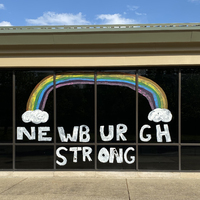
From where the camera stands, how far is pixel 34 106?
7906 millimetres

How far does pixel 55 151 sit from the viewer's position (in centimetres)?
776

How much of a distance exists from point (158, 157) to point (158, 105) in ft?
5.74

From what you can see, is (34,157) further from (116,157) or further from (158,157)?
(158,157)

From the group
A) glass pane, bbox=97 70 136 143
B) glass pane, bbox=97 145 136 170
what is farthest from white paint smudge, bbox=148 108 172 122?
glass pane, bbox=97 145 136 170

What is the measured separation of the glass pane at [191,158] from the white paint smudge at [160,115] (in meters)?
1.22

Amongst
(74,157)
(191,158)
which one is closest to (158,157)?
(191,158)

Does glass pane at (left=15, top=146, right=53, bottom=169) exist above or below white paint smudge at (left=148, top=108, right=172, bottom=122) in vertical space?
below

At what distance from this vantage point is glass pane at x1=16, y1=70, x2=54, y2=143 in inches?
308

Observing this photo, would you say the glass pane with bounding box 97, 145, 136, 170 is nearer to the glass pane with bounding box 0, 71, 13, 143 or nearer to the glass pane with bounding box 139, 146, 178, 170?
the glass pane with bounding box 139, 146, 178, 170

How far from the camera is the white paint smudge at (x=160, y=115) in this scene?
768cm

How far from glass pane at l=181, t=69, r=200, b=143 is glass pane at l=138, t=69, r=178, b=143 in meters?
0.24

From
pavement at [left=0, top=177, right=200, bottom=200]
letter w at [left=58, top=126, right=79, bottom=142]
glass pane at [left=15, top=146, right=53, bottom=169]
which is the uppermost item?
letter w at [left=58, top=126, right=79, bottom=142]

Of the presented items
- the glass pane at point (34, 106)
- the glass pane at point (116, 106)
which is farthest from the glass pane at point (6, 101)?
the glass pane at point (116, 106)

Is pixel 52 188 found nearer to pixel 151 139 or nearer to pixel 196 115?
pixel 151 139
